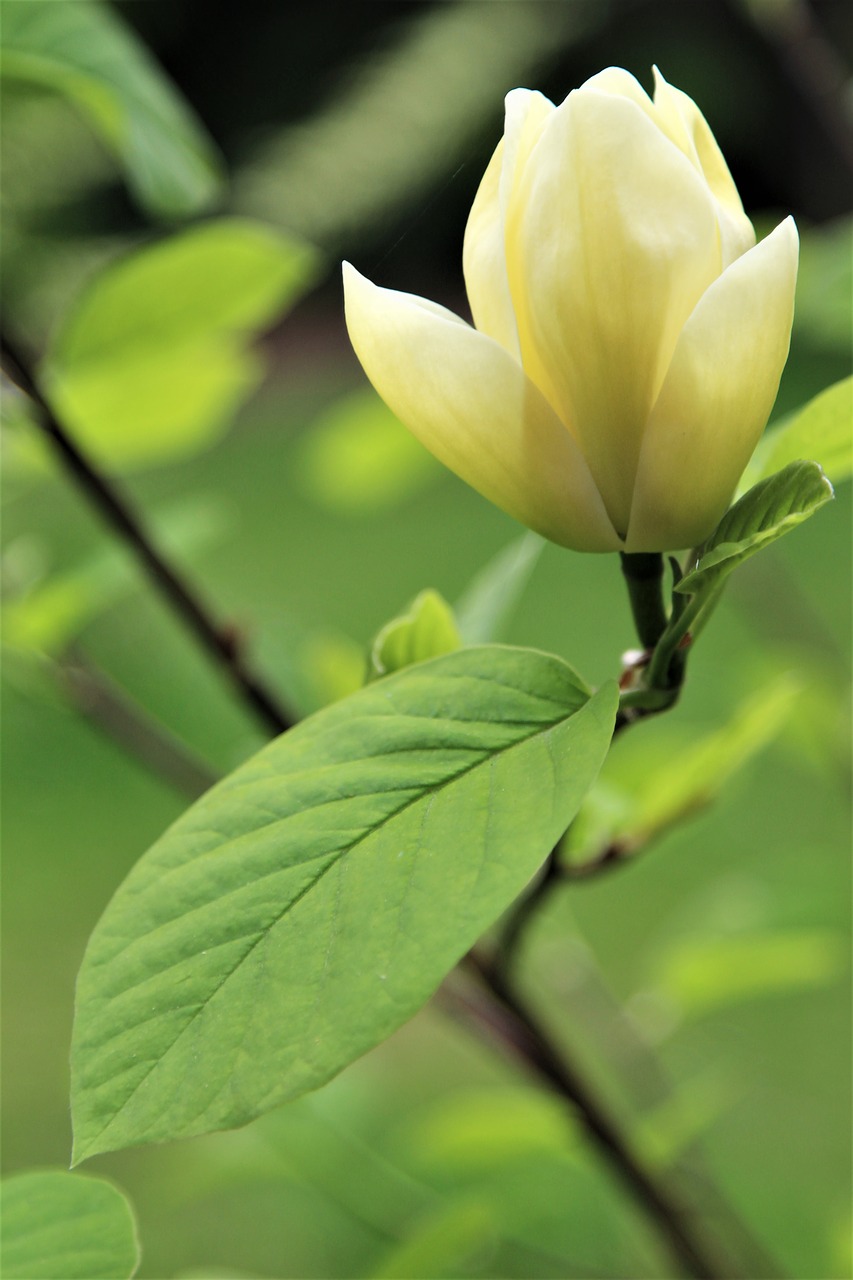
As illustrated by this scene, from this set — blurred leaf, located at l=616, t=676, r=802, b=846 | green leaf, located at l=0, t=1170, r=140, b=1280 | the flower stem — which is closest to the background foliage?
blurred leaf, located at l=616, t=676, r=802, b=846

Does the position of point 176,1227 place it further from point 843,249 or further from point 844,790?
point 843,249

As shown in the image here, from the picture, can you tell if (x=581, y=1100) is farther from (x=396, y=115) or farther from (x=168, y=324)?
(x=396, y=115)

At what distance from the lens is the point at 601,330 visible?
243mm

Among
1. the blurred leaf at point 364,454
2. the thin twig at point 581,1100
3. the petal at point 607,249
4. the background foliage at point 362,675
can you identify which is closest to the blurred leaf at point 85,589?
the background foliage at point 362,675

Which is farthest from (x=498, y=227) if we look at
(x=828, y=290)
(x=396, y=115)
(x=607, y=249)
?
(x=396, y=115)

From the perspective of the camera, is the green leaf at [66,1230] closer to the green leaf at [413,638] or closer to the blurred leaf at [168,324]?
the green leaf at [413,638]

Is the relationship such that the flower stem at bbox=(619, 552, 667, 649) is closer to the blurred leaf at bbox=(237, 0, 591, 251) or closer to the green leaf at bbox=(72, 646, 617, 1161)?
the green leaf at bbox=(72, 646, 617, 1161)

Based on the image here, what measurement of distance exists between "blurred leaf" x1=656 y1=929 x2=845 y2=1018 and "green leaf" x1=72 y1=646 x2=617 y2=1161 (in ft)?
1.43

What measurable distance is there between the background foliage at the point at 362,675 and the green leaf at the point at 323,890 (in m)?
0.13

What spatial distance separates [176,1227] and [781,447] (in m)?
1.16

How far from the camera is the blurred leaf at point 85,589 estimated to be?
0.58m

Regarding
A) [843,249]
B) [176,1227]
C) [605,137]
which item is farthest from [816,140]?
[176,1227]

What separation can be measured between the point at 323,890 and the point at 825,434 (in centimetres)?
16

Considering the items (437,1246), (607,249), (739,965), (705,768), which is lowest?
(739,965)
